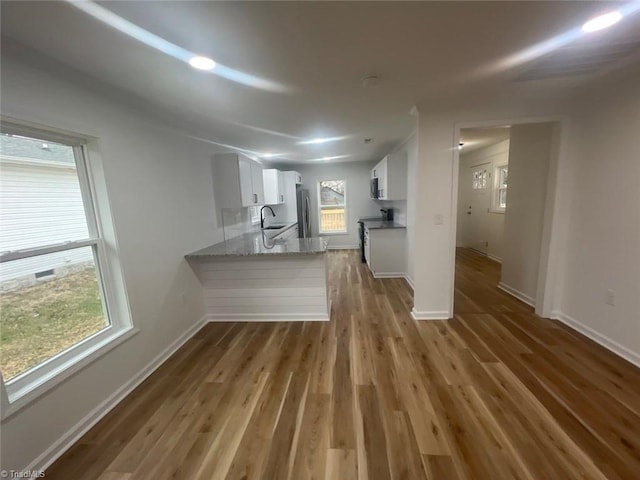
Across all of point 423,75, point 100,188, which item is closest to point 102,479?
point 100,188

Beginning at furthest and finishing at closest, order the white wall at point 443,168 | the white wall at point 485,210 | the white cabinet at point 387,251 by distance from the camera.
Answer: the white wall at point 485,210, the white cabinet at point 387,251, the white wall at point 443,168

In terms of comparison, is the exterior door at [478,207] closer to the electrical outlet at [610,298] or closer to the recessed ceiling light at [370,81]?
the electrical outlet at [610,298]

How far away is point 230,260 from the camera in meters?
3.18

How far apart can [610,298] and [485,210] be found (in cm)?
392

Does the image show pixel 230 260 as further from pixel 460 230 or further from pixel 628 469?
pixel 460 230

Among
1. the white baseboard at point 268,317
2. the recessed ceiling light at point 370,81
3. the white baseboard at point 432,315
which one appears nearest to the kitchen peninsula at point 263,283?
the white baseboard at point 268,317

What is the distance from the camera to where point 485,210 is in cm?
585

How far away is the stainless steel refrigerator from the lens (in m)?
6.57

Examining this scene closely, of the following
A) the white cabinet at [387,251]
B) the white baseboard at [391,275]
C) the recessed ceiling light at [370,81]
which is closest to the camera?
the recessed ceiling light at [370,81]

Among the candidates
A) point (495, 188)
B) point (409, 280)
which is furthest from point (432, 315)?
point (495, 188)

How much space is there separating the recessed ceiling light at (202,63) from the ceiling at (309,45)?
0.07 metres

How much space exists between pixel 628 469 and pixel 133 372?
133 inches

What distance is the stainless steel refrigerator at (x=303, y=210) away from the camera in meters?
6.57

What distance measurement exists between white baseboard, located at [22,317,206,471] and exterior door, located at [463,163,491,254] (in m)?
6.49
